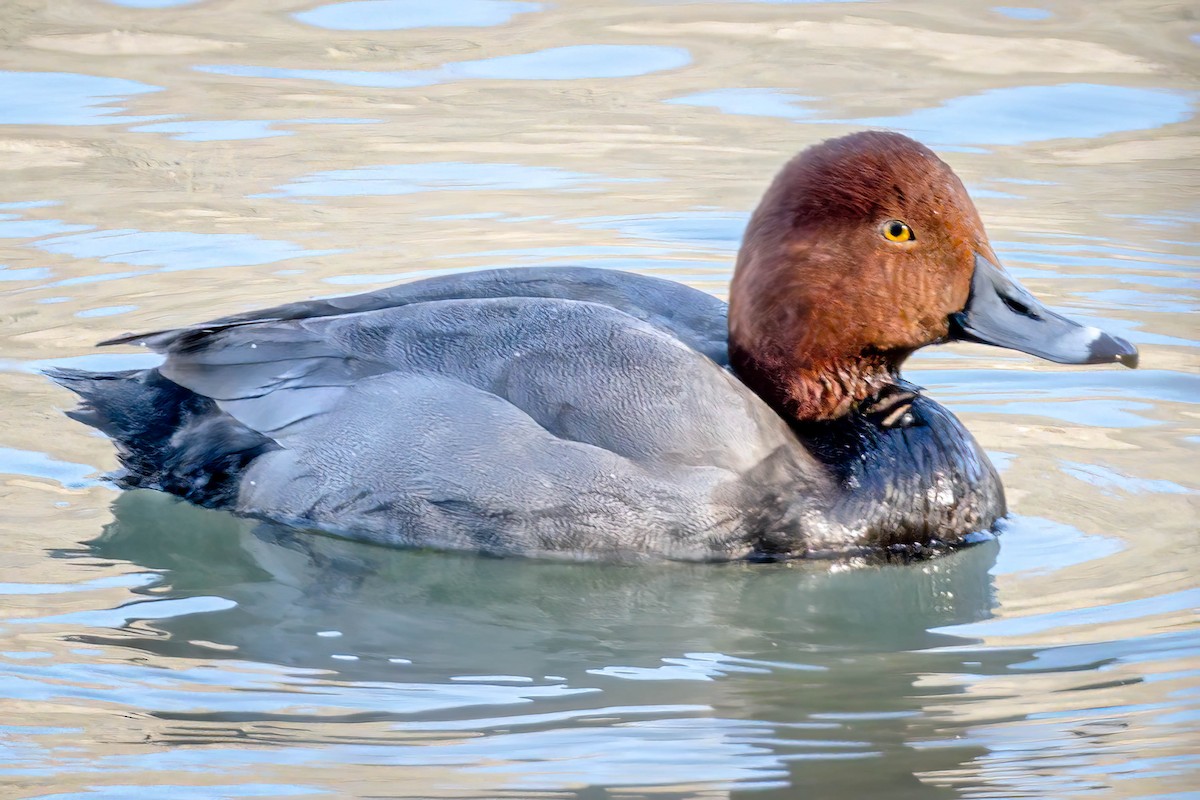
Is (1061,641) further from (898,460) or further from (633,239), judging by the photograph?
(633,239)

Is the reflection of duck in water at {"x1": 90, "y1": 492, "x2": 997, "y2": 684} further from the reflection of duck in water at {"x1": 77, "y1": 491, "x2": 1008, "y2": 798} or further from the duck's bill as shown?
the duck's bill

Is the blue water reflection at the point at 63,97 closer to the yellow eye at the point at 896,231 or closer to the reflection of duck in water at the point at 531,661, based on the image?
the reflection of duck in water at the point at 531,661

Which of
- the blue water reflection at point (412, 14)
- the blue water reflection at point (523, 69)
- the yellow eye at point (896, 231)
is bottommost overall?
the yellow eye at point (896, 231)

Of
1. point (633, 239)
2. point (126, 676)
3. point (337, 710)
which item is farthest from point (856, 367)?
point (633, 239)

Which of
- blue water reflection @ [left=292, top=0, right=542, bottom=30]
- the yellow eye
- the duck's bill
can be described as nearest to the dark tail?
the yellow eye

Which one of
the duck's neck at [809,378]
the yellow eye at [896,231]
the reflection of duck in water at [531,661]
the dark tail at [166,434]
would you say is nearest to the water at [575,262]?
the reflection of duck in water at [531,661]

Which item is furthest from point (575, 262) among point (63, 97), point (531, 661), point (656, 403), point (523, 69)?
point (63, 97)

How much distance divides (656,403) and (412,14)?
709 centimetres

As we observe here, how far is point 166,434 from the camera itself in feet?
17.6

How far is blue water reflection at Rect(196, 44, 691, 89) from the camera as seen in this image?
10.4 metres

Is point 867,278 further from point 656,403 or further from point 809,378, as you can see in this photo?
point 656,403

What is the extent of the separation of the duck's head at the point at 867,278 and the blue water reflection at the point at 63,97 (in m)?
A: 5.62

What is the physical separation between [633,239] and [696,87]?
242 centimetres

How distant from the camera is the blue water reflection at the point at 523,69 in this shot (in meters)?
10.4
